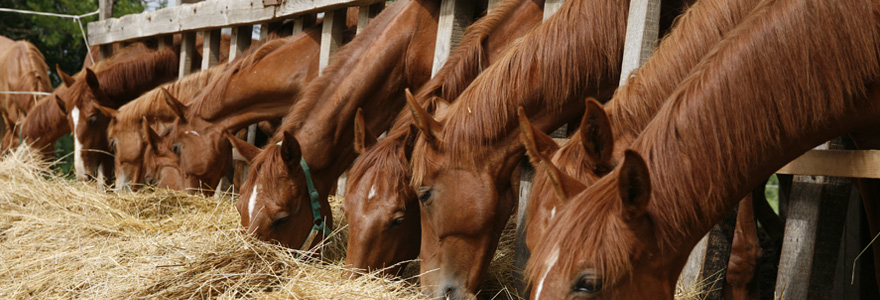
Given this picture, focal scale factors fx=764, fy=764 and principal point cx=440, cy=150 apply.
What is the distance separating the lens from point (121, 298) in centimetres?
281

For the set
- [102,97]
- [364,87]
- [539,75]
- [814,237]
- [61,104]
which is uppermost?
[539,75]

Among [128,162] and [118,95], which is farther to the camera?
[118,95]

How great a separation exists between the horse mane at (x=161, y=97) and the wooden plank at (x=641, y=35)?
360 centimetres

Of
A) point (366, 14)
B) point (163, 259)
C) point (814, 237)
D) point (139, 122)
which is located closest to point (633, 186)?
point (814, 237)

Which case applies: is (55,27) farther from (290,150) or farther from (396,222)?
(396,222)

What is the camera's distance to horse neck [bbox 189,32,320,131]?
191 inches

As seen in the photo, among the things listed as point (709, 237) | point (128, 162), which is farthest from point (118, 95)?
point (709, 237)

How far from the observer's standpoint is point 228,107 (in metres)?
4.87

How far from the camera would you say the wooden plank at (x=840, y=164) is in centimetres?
238

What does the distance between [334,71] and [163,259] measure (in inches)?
59.3

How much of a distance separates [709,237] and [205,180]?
317 cm

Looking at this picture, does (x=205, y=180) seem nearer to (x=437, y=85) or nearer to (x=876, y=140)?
(x=437, y=85)

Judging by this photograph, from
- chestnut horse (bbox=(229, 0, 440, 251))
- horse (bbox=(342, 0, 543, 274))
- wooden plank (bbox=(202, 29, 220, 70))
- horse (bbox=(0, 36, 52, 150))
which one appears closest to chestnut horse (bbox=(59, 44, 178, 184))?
wooden plank (bbox=(202, 29, 220, 70))

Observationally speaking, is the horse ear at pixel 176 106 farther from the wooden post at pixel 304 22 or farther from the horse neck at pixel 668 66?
the horse neck at pixel 668 66
